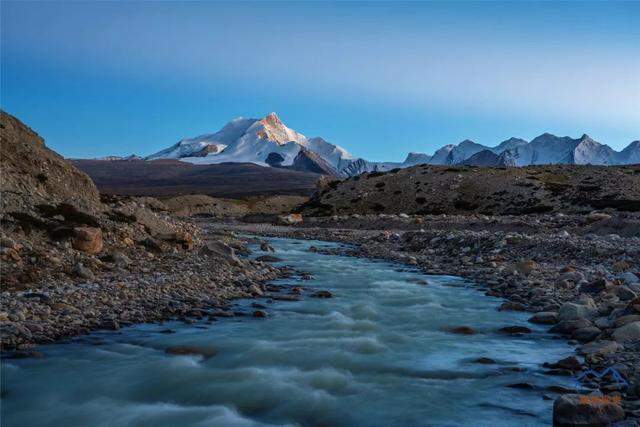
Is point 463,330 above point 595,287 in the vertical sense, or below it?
below

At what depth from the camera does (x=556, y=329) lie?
11867 millimetres

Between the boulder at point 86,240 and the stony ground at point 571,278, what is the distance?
41.0 feet

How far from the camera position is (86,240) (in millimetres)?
17141

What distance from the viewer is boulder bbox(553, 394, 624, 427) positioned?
674 centimetres

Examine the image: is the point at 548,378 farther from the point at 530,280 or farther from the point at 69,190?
the point at 69,190

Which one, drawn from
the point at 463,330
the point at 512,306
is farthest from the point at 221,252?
the point at 463,330

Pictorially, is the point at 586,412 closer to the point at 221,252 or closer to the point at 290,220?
the point at 221,252

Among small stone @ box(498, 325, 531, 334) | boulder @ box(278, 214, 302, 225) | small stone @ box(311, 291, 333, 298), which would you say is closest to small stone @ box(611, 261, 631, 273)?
small stone @ box(498, 325, 531, 334)

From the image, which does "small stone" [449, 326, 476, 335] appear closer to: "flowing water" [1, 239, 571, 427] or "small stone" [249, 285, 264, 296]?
"flowing water" [1, 239, 571, 427]

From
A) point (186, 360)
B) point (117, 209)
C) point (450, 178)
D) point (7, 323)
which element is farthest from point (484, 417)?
point (450, 178)

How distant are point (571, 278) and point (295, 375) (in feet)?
36.9

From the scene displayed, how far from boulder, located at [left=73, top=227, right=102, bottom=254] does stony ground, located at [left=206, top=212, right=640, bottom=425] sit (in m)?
12.5

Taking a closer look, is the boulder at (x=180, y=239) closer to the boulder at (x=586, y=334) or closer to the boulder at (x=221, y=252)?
the boulder at (x=221, y=252)

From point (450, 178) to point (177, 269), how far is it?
57662mm
